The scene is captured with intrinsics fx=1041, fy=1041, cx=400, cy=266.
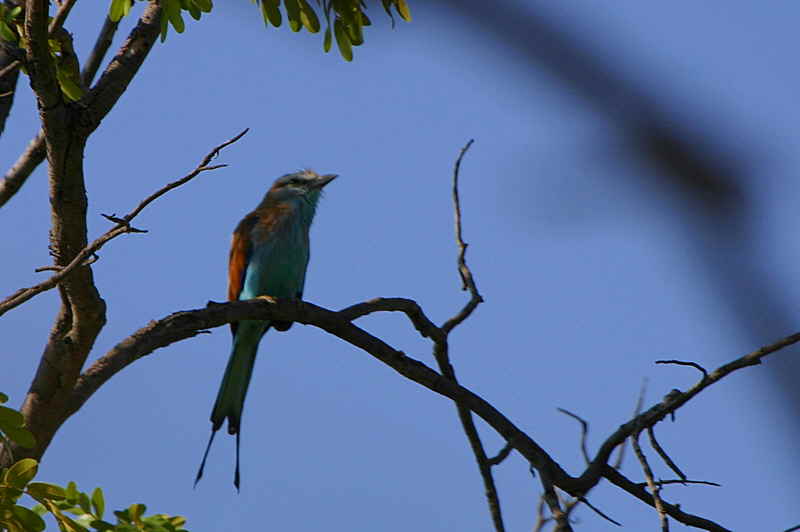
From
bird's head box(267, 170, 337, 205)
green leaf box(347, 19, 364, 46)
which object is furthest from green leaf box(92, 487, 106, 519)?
bird's head box(267, 170, 337, 205)

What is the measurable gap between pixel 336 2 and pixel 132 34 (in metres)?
1.17

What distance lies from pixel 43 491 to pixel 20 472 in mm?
78

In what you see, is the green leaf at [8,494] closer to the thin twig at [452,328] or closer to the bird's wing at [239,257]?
the thin twig at [452,328]

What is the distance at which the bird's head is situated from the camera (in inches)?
251

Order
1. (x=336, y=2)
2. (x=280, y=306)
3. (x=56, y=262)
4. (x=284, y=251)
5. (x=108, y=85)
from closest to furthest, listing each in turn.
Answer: (x=336, y=2) < (x=56, y=262) < (x=108, y=85) < (x=280, y=306) < (x=284, y=251)

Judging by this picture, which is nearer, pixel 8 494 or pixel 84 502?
pixel 8 494

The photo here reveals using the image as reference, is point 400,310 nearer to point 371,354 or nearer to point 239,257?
point 371,354

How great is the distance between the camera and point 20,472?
232 cm

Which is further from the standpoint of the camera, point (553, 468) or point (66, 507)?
point (553, 468)

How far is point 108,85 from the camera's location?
127 inches

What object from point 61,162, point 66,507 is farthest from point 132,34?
point 66,507

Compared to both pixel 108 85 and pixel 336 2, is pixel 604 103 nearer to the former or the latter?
pixel 336 2

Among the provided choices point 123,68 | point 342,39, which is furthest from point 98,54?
point 342,39

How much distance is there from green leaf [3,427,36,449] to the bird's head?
4087 millimetres
